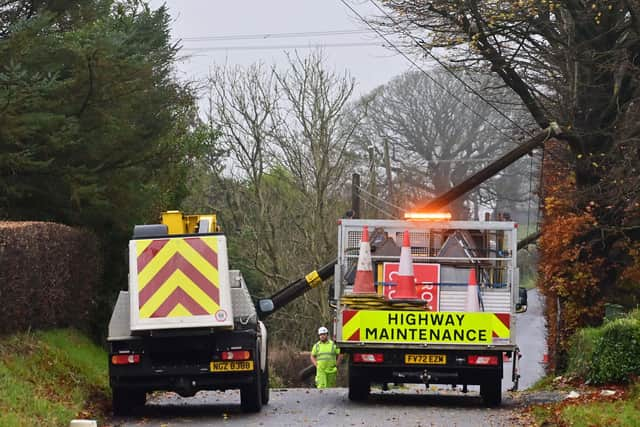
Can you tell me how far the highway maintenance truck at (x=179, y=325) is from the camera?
1446 centimetres

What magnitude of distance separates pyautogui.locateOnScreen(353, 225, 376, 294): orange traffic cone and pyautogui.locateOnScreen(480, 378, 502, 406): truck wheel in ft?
7.00

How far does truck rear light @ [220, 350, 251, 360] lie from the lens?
14.8 meters

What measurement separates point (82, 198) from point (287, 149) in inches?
972

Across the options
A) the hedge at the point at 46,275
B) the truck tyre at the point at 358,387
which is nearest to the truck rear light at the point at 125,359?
the hedge at the point at 46,275

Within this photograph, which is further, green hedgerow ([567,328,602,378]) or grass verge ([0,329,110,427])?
green hedgerow ([567,328,602,378])

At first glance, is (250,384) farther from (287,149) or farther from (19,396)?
(287,149)

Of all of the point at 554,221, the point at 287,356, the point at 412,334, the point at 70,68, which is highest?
the point at 70,68

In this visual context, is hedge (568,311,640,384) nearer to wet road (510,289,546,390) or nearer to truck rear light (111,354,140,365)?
truck rear light (111,354,140,365)

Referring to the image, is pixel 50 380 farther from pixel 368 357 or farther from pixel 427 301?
pixel 427 301

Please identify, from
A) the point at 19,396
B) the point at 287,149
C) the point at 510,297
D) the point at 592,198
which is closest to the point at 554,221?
the point at 592,198

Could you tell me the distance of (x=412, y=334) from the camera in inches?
660

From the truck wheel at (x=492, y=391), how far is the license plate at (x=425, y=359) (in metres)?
0.84

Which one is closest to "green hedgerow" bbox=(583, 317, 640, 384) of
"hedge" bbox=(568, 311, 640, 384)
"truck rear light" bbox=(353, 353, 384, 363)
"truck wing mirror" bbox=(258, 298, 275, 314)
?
"hedge" bbox=(568, 311, 640, 384)

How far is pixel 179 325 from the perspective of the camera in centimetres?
1438
